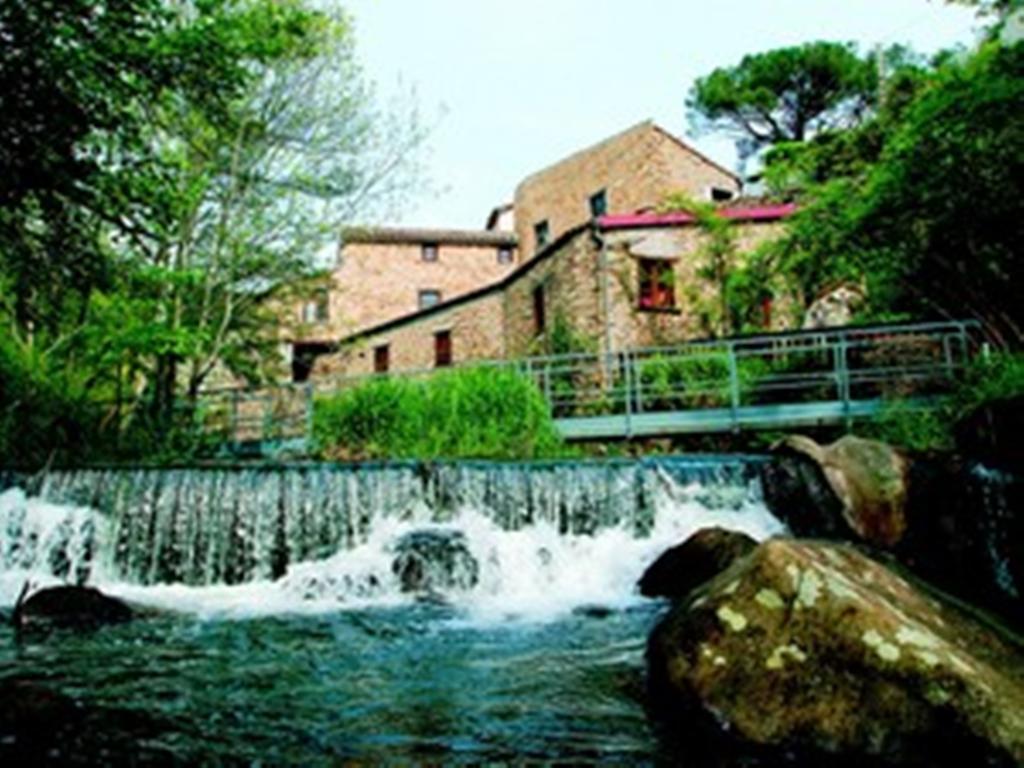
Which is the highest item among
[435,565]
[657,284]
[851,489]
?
[657,284]

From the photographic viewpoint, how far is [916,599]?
151 inches

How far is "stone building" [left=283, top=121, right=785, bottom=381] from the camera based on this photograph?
20.0 metres

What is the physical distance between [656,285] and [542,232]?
1460cm

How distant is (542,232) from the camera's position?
34.2m

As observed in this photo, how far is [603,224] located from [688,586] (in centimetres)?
1388

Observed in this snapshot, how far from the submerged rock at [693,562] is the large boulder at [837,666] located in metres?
2.90

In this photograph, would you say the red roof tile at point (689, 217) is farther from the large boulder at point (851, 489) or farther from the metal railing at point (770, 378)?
the large boulder at point (851, 489)

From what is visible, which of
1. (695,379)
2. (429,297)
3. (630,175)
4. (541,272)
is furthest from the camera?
(429,297)

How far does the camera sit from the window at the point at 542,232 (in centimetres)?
3386

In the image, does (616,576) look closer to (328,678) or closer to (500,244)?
(328,678)

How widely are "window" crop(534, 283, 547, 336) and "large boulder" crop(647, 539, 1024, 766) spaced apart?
737 inches

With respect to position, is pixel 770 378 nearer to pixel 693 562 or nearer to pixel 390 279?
pixel 693 562

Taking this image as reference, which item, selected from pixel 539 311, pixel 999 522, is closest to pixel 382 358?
pixel 539 311

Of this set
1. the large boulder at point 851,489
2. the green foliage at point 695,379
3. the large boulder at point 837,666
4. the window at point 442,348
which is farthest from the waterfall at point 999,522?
the window at point 442,348
